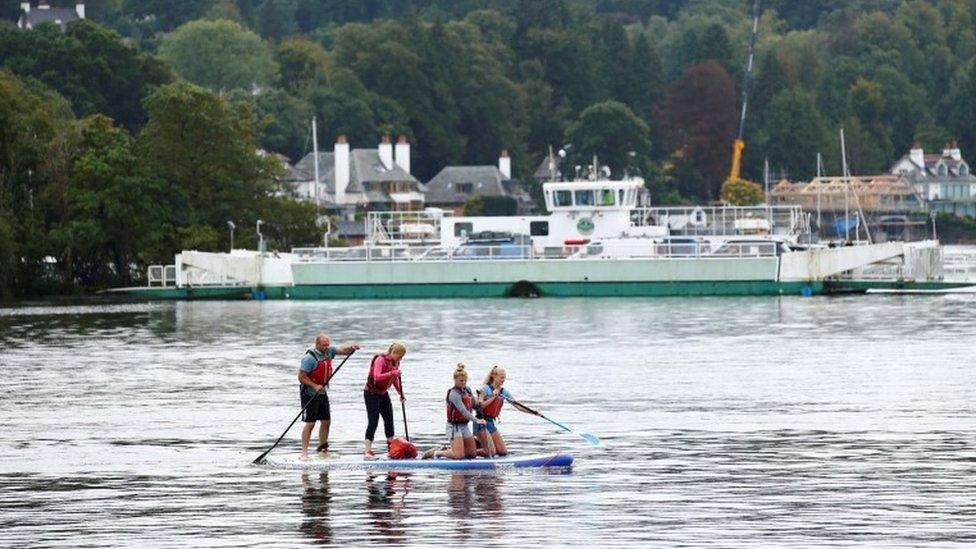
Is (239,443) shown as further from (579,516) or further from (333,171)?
(333,171)

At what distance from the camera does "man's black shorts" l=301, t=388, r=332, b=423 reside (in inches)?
1501

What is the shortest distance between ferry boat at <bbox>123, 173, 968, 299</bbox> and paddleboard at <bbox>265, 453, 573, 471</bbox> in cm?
6763

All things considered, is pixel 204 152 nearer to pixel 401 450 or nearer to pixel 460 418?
pixel 401 450

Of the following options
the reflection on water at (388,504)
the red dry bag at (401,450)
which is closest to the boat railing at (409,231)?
the red dry bag at (401,450)

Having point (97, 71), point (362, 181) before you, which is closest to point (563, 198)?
point (97, 71)

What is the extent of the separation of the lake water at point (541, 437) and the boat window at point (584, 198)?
90.5 ft

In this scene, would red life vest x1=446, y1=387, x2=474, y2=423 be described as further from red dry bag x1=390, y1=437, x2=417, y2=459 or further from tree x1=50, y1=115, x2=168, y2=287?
tree x1=50, y1=115, x2=168, y2=287

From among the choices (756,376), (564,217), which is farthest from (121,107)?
(756,376)

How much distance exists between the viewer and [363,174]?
19375 centimetres

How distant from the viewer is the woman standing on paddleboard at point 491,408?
3650 cm

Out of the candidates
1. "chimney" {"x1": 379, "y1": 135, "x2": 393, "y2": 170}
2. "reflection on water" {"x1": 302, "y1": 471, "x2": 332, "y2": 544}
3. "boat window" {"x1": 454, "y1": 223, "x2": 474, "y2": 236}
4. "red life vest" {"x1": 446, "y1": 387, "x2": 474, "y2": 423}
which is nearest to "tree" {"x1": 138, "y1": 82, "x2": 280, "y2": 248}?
"boat window" {"x1": 454, "y1": 223, "x2": 474, "y2": 236}

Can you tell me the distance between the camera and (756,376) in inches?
2297

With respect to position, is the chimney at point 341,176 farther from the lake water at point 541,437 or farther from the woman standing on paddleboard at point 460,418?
the woman standing on paddleboard at point 460,418

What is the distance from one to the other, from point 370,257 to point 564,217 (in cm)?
962
